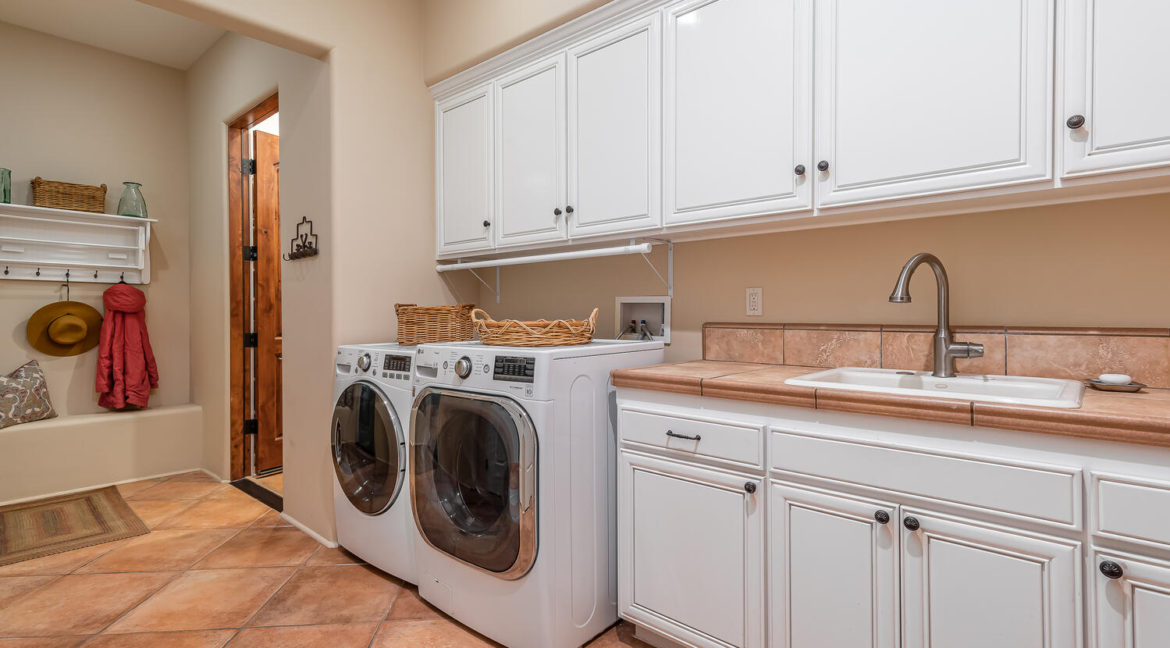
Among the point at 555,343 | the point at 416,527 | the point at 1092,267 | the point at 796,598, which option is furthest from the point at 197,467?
the point at 1092,267

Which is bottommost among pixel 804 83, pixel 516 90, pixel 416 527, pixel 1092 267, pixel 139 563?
pixel 139 563

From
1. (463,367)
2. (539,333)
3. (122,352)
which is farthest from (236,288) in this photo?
(539,333)

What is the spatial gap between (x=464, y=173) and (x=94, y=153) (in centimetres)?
278

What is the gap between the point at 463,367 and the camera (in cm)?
188

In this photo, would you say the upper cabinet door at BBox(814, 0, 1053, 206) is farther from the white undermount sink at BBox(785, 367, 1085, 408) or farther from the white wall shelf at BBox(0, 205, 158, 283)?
the white wall shelf at BBox(0, 205, 158, 283)

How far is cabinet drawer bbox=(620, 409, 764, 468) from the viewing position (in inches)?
59.4

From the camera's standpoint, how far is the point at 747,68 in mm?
1745

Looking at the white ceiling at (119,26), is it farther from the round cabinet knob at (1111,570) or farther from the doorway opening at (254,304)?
the round cabinet knob at (1111,570)

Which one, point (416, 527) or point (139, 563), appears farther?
point (139, 563)

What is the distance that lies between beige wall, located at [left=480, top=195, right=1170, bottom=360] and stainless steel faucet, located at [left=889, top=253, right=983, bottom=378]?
13 cm

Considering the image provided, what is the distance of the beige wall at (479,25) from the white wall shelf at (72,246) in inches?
93.3

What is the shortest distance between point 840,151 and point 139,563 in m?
3.18

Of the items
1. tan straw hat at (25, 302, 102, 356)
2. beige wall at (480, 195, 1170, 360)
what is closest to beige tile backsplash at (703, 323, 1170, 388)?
beige wall at (480, 195, 1170, 360)

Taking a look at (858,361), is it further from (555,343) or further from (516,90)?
(516,90)
